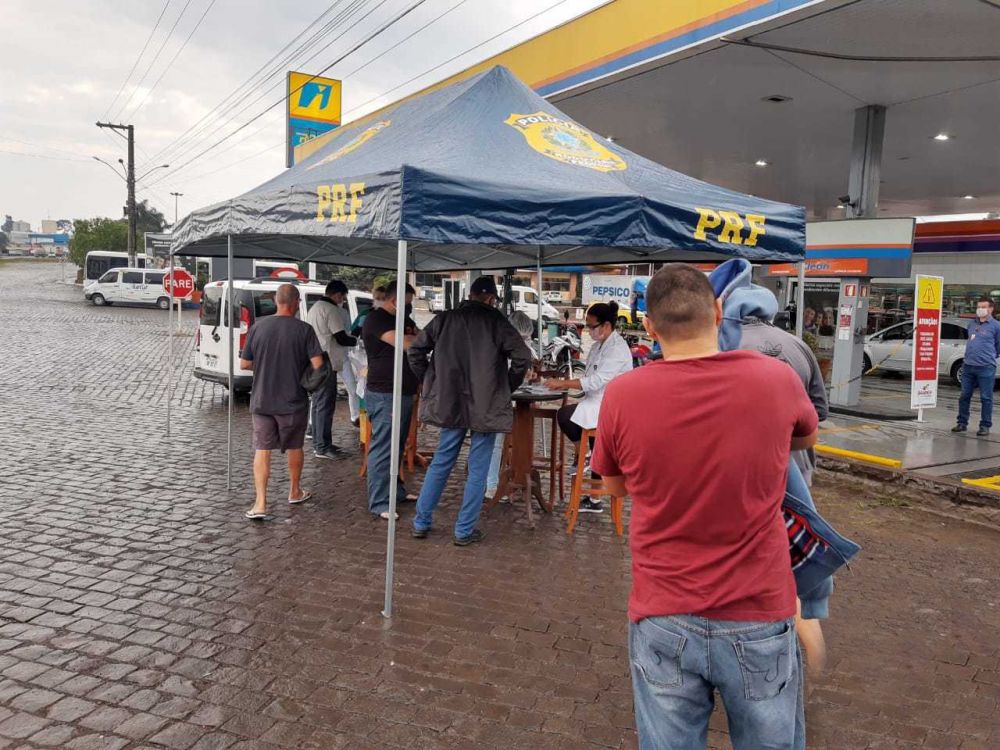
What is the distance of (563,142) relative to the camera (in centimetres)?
537

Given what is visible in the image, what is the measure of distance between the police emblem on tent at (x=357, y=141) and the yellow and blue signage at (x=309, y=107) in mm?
13813

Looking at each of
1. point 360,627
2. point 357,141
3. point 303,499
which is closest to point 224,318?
point 303,499

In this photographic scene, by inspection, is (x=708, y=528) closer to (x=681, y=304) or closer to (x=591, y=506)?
(x=681, y=304)

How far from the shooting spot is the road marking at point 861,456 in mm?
7590

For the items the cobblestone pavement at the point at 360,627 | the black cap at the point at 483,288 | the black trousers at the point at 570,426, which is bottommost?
the cobblestone pavement at the point at 360,627

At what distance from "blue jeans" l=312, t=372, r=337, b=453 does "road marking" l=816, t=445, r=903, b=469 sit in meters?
5.39

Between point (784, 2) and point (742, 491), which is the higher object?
point (784, 2)

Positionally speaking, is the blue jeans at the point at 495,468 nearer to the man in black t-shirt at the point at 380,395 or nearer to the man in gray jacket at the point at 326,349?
the man in black t-shirt at the point at 380,395

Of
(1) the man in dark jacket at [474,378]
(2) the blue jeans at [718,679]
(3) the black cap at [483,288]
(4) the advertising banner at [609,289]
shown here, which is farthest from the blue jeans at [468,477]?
(4) the advertising banner at [609,289]

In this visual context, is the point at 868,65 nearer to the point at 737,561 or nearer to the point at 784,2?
the point at 784,2

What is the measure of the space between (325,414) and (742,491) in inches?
260

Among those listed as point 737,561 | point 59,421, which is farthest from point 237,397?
point 737,561

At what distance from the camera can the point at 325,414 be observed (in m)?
7.87

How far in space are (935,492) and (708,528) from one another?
21.3ft
